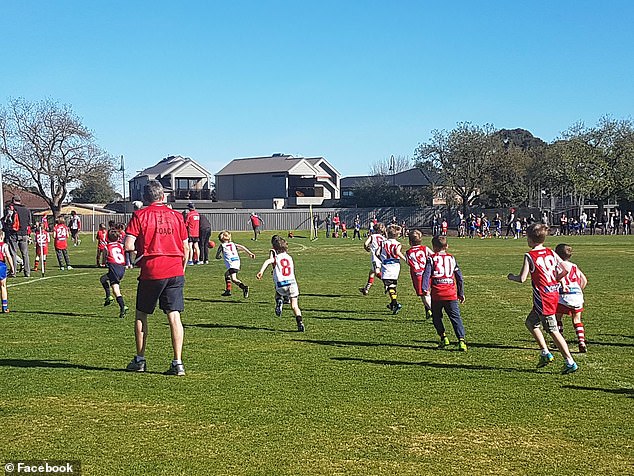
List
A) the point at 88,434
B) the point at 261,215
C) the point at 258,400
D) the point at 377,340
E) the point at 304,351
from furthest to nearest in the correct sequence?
1. the point at 261,215
2. the point at 377,340
3. the point at 304,351
4. the point at 258,400
5. the point at 88,434

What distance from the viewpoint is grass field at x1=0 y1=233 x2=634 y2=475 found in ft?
19.0

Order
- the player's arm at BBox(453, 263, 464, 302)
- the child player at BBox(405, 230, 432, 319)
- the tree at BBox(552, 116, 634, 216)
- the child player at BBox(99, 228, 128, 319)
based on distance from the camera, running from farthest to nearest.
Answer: the tree at BBox(552, 116, 634, 216) → the child player at BBox(99, 228, 128, 319) → the child player at BBox(405, 230, 432, 319) → the player's arm at BBox(453, 263, 464, 302)

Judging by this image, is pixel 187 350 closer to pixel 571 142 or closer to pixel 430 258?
pixel 430 258

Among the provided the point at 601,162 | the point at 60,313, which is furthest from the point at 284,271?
the point at 601,162

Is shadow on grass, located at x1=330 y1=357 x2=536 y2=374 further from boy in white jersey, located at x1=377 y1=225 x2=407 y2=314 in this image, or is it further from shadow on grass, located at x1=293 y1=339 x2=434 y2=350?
boy in white jersey, located at x1=377 y1=225 x2=407 y2=314

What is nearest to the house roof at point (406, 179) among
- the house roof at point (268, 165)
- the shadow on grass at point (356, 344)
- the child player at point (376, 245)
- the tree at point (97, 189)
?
the house roof at point (268, 165)

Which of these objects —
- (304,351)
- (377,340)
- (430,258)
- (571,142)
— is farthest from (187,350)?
(571,142)

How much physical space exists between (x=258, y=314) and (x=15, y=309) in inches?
183

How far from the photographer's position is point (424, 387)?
808cm

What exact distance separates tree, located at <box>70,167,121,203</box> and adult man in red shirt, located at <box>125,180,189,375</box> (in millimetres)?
66132

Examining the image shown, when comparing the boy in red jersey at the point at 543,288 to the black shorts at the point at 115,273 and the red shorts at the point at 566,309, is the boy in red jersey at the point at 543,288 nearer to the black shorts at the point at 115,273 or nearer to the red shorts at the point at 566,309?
the red shorts at the point at 566,309

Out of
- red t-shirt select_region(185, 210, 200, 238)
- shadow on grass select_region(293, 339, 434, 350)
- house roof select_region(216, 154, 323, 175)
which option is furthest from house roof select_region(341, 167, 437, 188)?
shadow on grass select_region(293, 339, 434, 350)

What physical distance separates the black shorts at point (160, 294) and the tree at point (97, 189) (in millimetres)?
66238

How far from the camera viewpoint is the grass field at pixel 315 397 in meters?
5.80
